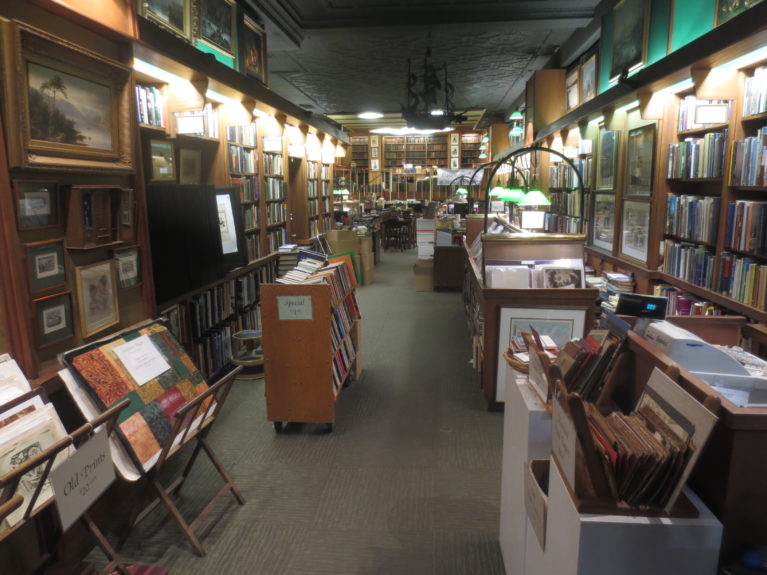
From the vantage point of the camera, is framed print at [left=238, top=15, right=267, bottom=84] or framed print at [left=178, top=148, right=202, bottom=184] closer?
framed print at [left=178, top=148, right=202, bottom=184]

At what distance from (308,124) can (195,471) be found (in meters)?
5.62

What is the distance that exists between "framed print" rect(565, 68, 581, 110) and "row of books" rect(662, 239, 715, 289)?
3.88 m

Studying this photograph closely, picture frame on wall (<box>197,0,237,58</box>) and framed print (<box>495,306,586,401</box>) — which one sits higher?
picture frame on wall (<box>197,0,237,58</box>)

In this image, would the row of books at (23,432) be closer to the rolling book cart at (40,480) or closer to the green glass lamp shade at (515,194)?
→ the rolling book cart at (40,480)

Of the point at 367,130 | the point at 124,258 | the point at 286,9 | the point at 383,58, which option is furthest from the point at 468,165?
the point at 124,258

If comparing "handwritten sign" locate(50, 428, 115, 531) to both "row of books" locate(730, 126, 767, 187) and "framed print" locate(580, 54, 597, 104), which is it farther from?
"framed print" locate(580, 54, 597, 104)

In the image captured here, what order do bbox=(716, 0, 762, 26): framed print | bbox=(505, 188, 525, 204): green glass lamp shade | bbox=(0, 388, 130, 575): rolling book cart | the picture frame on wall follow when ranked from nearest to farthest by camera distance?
bbox=(0, 388, 130, 575): rolling book cart, bbox=(716, 0, 762, 26): framed print, the picture frame on wall, bbox=(505, 188, 525, 204): green glass lamp shade

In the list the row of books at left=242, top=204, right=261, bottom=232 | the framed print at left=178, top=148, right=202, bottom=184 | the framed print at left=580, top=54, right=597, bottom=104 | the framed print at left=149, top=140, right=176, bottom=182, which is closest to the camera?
the framed print at left=149, top=140, right=176, bottom=182

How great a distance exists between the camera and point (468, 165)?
18719 mm

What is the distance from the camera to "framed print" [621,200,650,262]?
4793 millimetres

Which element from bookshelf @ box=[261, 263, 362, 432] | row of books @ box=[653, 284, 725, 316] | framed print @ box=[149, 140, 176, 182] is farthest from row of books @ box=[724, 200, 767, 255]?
framed print @ box=[149, 140, 176, 182]

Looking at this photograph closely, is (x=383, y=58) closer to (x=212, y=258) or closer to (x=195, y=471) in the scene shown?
(x=212, y=258)

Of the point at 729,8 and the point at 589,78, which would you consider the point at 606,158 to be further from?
the point at 729,8

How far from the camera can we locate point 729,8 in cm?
361
